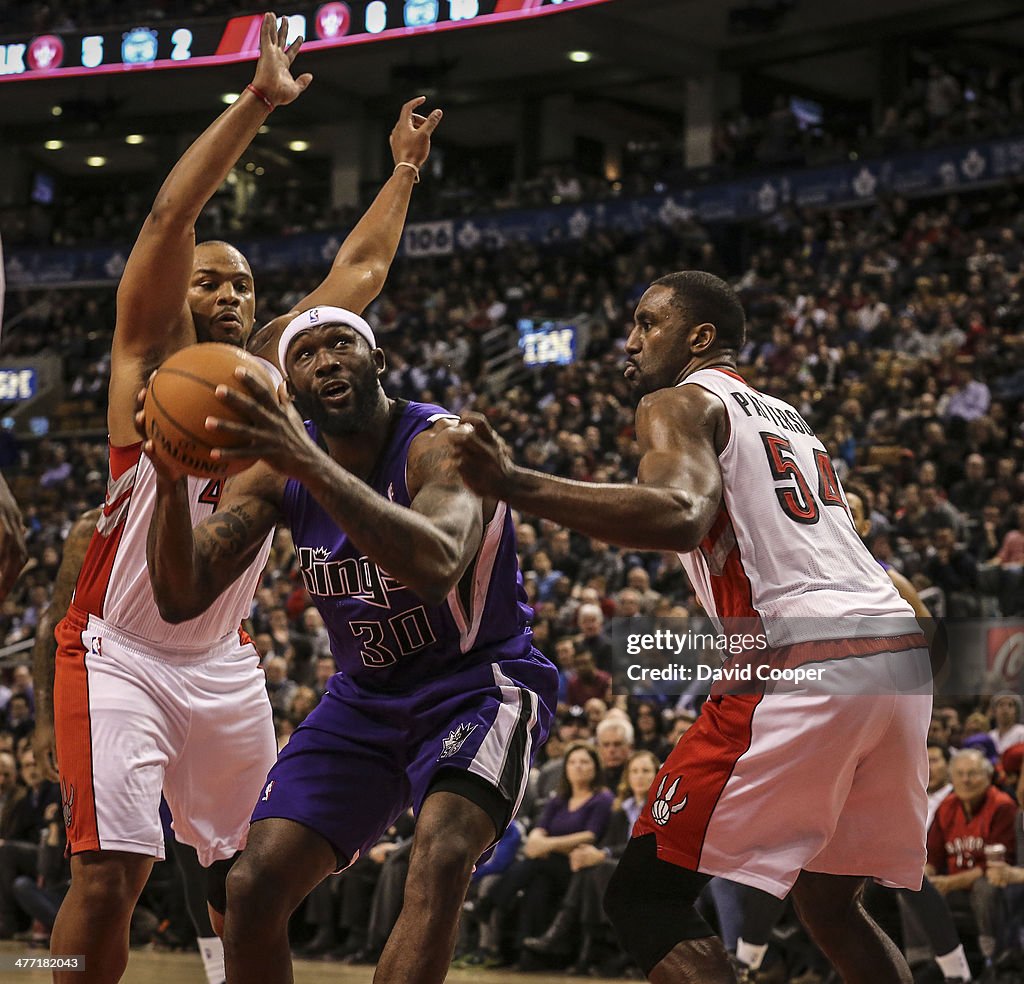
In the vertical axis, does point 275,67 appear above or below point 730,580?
above

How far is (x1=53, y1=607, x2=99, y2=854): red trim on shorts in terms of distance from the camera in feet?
13.4

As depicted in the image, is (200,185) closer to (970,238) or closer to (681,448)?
(681,448)

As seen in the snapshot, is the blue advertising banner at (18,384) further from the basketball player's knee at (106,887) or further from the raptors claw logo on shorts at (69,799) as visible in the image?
the basketball player's knee at (106,887)

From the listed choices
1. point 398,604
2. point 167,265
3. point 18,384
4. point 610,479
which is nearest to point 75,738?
point 398,604

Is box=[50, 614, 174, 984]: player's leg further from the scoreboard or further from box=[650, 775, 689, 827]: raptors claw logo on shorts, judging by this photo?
the scoreboard

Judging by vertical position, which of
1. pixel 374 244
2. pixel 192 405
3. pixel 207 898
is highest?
pixel 374 244

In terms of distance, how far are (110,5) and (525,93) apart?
7.78 m

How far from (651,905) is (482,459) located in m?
1.20

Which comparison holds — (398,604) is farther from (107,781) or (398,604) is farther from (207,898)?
(207,898)

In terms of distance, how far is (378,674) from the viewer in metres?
4.02

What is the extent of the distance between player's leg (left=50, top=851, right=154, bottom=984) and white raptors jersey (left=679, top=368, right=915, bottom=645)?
6.04 feet

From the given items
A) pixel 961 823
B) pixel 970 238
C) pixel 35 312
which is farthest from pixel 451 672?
pixel 35 312

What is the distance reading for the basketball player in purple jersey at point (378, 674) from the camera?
3.64 metres

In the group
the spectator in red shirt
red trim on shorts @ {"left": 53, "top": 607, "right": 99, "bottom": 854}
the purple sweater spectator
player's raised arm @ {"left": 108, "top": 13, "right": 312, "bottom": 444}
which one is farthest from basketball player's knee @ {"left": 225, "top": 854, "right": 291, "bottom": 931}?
the purple sweater spectator
